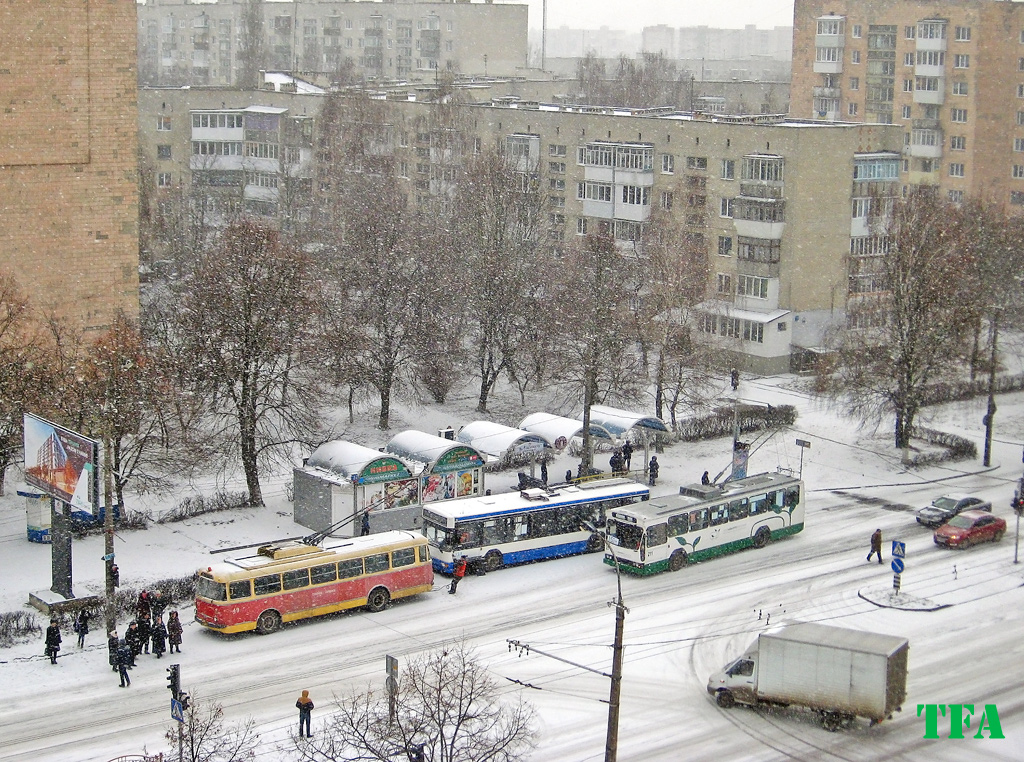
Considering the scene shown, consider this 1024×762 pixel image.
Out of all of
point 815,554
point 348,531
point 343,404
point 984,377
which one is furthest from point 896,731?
point 984,377

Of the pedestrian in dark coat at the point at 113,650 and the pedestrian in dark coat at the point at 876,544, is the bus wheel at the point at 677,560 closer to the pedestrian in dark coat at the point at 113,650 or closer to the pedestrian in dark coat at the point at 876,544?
the pedestrian in dark coat at the point at 876,544

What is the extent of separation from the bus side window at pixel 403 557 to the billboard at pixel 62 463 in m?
6.75

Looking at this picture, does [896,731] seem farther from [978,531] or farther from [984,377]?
[984,377]

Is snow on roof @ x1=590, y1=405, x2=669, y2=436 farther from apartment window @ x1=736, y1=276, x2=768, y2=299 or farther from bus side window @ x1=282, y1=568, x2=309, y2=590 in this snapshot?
apartment window @ x1=736, y1=276, x2=768, y2=299

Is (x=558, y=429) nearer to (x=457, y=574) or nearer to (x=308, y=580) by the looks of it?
(x=457, y=574)

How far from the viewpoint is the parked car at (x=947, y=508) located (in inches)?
1470

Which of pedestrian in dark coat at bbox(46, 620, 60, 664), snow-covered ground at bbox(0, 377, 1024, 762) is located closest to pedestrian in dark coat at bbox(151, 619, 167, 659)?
snow-covered ground at bbox(0, 377, 1024, 762)

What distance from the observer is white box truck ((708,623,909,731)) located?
78.9ft

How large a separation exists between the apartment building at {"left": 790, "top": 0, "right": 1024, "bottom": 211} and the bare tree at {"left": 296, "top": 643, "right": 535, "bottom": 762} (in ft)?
209

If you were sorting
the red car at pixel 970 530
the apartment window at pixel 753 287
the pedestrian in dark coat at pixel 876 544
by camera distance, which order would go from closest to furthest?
the pedestrian in dark coat at pixel 876 544 < the red car at pixel 970 530 < the apartment window at pixel 753 287

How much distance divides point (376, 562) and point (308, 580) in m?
1.75

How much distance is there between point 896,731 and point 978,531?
41.8ft

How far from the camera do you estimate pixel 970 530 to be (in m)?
35.5

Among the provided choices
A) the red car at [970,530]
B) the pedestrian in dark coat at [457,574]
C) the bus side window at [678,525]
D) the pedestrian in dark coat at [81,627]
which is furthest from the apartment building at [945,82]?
the pedestrian in dark coat at [81,627]
